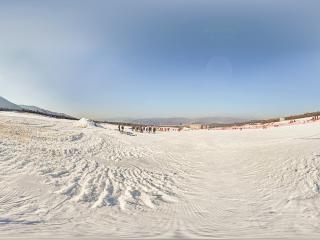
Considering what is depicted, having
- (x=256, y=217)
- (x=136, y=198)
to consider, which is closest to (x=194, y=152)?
(x=136, y=198)

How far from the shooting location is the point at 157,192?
57.1 feet

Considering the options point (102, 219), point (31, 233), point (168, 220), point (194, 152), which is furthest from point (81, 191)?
point (194, 152)

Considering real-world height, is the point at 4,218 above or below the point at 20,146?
below

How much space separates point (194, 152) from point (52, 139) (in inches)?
418

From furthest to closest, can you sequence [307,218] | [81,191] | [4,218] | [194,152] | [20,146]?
[194,152] < [20,146] < [81,191] < [307,218] < [4,218]

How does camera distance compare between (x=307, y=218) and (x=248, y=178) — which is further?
(x=248, y=178)

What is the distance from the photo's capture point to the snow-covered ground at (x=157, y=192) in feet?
38.0

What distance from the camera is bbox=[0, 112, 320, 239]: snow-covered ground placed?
456 inches

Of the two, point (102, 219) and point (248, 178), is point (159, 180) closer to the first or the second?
point (248, 178)

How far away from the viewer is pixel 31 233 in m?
10.4

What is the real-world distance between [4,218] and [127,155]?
15.5 m

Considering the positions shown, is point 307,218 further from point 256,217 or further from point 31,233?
point 31,233

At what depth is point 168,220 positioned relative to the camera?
12898 millimetres

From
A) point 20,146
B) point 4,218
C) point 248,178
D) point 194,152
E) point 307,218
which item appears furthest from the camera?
point 194,152
